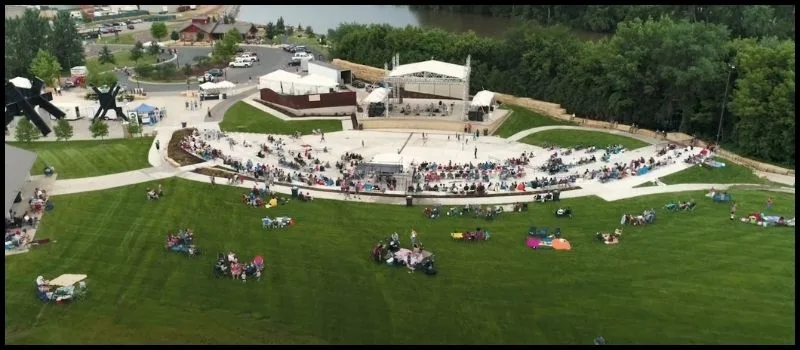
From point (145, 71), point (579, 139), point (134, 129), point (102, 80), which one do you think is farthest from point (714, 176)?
point (145, 71)

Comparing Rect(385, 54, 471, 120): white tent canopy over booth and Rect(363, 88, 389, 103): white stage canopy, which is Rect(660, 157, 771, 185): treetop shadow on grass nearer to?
Rect(385, 54, 471, 120): white tent canopy over booth

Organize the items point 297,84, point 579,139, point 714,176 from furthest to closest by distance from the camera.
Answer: point 297,84
point 579,139
point 714,176

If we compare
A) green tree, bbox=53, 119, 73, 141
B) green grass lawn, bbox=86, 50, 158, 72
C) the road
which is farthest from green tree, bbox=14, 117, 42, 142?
green grass lawn, bbox=86, 50, 158, 72

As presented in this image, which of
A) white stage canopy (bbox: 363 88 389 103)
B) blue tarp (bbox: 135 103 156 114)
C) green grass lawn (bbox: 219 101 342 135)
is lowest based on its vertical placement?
green grass lawn (bbox: 219 101 342 135)

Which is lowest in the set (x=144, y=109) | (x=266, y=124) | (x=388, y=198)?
(x=266, y=124)

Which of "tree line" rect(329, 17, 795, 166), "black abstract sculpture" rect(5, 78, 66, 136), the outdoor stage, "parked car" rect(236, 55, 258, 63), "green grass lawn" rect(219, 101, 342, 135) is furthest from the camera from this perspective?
"parked car" rect(236, 55, 258, 63)

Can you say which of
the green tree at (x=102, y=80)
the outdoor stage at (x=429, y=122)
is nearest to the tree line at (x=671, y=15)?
the outdoor stage at (x=429, y=122)

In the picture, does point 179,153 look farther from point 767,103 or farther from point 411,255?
point 767,103
